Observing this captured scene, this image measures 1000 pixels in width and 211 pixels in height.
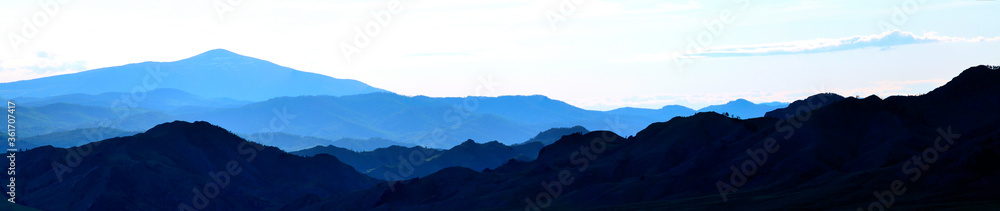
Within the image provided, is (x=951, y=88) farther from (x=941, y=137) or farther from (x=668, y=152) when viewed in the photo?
(x=668, y=152)

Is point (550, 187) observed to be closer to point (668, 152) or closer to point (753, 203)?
point (668, 152)

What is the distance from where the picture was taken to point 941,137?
164 m

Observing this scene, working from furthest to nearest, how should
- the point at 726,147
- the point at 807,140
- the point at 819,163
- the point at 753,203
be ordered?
the point at 726,147 → the point at 807,140 → the point at 819,163 → the point at 753,203

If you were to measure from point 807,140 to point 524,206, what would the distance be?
50031mm

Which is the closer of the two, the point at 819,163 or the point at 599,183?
the point at 819,163

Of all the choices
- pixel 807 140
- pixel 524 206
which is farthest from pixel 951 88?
pixel 524 206

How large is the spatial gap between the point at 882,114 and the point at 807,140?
1414cm

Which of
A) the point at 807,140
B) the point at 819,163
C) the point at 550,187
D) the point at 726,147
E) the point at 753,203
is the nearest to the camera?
the point at 753,203

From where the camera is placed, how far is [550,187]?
198 metres

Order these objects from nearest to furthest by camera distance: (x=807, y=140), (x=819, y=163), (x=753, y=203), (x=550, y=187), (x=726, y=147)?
(x=753, y=203) < (x=819, y=163) < (x=807, y=140) < (x=726, y=147) < (x=550, y=187)

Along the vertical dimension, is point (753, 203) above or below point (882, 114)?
below

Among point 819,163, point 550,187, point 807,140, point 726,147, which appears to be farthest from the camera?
point 550,187

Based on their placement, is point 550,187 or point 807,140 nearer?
point 807,140

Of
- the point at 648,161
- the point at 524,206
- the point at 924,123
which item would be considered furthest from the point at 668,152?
the point at 924,123
